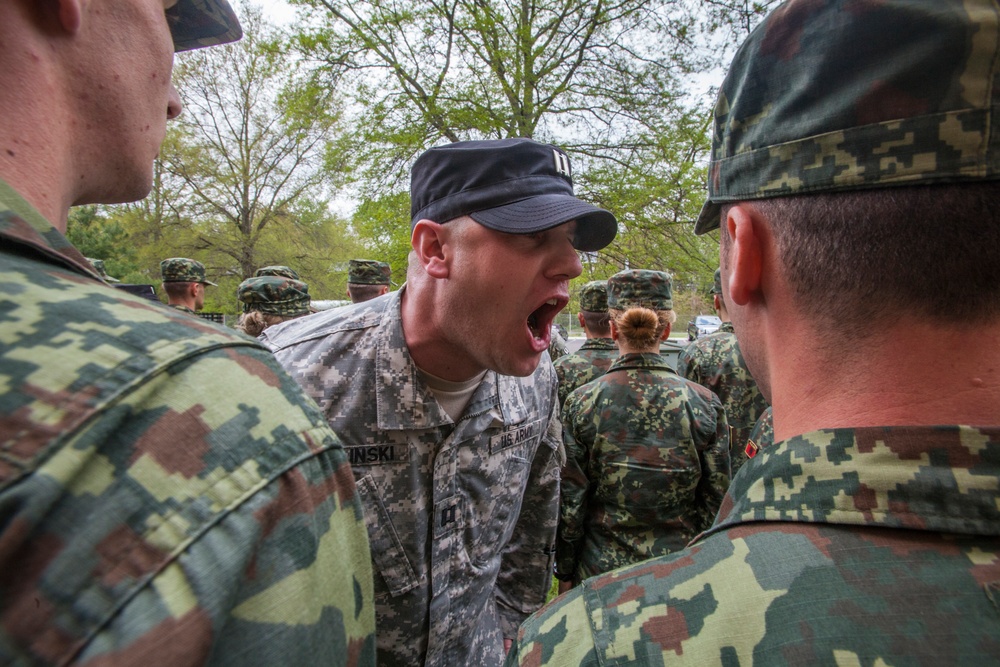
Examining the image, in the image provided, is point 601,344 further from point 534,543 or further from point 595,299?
point 534,543

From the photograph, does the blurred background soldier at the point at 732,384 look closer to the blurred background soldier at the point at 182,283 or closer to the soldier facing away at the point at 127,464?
the soldier facing away at the point at 127,464

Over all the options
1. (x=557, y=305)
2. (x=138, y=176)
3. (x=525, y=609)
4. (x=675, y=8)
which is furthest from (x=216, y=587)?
(x=675, y=8)

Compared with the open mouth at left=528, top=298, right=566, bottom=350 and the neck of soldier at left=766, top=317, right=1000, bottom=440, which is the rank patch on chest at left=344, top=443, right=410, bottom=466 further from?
the neck of soldier at left=766, top=317, right=1000, bottom=440

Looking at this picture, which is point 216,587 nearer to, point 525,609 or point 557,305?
point 557,305

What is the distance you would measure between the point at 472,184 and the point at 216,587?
1745 millimetres

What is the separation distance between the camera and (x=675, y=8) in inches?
358

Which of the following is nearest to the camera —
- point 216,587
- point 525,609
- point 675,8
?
point 216,587

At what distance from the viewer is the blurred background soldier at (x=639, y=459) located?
11.1 ft

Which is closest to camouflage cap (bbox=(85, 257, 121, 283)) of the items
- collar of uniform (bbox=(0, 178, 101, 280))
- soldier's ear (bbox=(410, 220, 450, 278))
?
collar of uniform (bbox=(0, 178, 101, 280))

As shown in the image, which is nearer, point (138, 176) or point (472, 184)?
point (138, 176)

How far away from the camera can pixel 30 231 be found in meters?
0.77

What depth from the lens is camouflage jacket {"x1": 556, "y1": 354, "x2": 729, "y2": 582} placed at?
11.1ft

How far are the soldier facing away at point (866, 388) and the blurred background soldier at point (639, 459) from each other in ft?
7.95

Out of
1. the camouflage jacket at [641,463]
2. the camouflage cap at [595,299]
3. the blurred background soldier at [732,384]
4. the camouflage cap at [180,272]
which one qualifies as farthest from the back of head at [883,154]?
the camouflage cap at [180,272]
